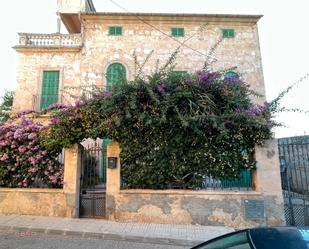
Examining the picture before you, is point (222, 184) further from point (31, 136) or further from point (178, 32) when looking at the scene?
point (178, 32)

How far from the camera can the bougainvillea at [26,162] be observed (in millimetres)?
7703

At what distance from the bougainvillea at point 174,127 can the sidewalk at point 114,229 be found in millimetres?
1248

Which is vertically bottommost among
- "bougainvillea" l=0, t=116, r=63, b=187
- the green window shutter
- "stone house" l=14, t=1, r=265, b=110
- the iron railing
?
the iron railing

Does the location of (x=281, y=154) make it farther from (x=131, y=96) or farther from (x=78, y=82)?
(x=78, y=82)

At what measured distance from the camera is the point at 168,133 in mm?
7195

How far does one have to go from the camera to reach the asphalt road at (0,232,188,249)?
521cm

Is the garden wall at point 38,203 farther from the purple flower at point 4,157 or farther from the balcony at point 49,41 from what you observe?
the balcony at point 49,41

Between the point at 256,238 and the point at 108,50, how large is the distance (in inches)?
586

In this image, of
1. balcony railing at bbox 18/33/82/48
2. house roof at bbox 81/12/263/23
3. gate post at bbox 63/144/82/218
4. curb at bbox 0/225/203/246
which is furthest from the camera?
house roof at bbox 81/12/263/23

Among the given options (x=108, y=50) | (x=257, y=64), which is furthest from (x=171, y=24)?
(x=257, y=64)

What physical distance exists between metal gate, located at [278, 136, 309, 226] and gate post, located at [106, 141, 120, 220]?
189 inches

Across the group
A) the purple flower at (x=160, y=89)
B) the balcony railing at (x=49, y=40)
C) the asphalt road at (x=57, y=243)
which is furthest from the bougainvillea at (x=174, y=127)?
the balcony railing at (x=49, y=40)

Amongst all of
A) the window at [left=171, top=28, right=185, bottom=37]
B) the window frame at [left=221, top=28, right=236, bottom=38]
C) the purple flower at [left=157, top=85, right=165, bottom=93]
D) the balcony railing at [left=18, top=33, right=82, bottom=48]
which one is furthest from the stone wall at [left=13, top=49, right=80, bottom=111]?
the window frame at [left=221, top=28, right=236, bottom=38]

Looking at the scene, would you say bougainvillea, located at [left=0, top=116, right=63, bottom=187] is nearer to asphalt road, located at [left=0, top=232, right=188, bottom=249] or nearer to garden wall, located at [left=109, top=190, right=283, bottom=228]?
asphalt road, located at [left=0, top=232, right=188, bottom=249]
